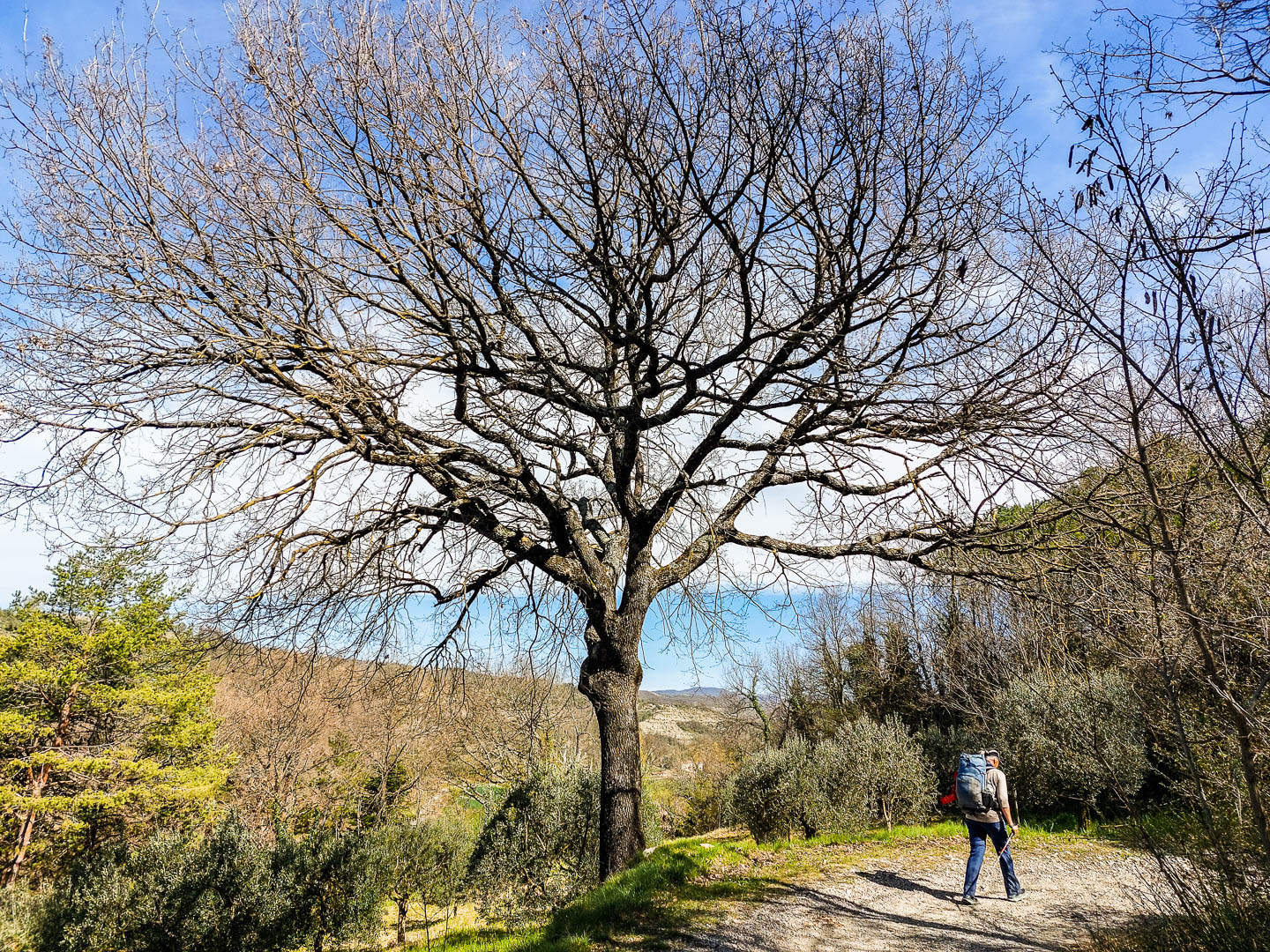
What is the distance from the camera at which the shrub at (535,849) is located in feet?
32.0

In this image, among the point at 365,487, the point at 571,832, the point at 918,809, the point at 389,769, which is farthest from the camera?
the point at 389,769

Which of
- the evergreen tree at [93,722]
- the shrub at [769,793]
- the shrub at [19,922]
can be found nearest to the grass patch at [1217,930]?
the shrub at [769,793]

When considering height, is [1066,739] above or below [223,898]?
above

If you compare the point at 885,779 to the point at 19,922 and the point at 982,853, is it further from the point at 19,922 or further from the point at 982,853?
the point at 19,922

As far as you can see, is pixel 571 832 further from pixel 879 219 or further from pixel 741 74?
pixel 741 74

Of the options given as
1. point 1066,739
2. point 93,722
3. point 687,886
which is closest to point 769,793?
point 687,886

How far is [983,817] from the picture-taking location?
22.0ft

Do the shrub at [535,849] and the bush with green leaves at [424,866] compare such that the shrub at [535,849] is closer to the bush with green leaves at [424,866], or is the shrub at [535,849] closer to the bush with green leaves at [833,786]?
the bush with green leaves at [424,866]

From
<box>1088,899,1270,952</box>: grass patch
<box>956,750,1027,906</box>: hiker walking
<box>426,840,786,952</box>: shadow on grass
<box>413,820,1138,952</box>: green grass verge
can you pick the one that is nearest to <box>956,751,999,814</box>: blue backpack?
<box>956,750,1027,906</box>: hiker walking

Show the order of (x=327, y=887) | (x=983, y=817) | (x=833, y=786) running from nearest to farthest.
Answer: (x=983, y=817) < (x=327, y=887) < (x=833, y=786)

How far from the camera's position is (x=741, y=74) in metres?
4.68

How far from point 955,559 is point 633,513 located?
3470 mm

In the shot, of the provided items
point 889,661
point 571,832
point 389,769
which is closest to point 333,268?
point 571,832

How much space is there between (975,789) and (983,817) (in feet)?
0.89
